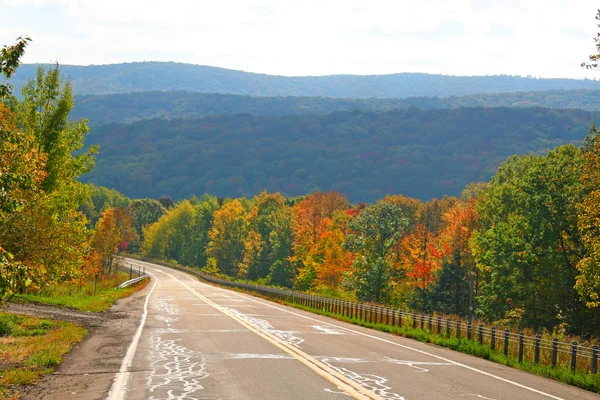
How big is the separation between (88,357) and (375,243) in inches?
2534

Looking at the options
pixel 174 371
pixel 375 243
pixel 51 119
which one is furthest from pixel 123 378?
pixel 375 243

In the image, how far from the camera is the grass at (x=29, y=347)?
1348 centimetres

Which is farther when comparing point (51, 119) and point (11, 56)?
point (51, 119)

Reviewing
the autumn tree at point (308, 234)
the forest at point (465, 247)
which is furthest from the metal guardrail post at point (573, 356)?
the autumn tree at point (308, 234)

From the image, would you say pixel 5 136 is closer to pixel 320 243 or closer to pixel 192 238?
pixel 320 243

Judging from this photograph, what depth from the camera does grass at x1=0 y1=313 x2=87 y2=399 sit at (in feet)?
44.2

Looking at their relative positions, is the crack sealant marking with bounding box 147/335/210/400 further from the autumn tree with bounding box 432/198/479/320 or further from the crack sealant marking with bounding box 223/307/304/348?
the autumn tree with bounding box 432/198/479/320

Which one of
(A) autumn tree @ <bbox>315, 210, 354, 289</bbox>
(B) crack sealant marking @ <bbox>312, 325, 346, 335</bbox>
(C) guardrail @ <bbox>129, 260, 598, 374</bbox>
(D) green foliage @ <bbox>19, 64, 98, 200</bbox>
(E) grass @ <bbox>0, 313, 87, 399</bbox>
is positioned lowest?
(E) grass @ <bbox>0, 313, 87, 399</bbox>

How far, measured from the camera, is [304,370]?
15000mm

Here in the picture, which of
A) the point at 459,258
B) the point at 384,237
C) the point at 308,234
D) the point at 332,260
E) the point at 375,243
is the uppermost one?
the point at 308,234

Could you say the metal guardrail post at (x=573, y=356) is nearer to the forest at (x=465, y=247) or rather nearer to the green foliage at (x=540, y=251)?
the forest at (x=465, y=247)

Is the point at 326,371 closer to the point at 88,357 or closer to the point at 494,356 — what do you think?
the point at 88,357

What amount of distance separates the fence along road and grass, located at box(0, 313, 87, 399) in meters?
1.69

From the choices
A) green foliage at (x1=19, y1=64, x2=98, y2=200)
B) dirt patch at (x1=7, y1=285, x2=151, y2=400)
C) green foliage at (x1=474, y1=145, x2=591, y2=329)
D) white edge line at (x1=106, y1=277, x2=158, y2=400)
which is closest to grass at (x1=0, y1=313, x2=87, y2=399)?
dirt patch at (x1=7, y1=285, x2=151, y2=400)
